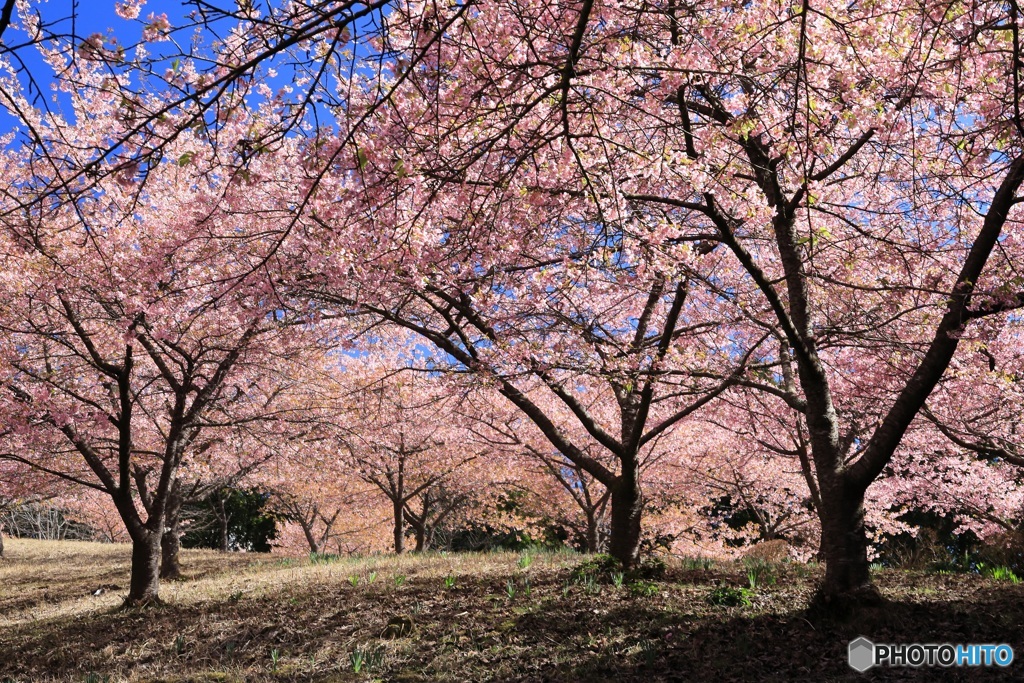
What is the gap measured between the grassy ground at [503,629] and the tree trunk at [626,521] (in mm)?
693

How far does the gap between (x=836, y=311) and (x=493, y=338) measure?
17.5 feet

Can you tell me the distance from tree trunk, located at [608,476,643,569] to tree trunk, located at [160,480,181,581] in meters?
9.12

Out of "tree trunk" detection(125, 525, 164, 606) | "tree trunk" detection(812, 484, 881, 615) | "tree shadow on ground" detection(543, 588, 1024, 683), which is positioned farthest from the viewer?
"tree trunk" detection(125, 525, 164, 606)

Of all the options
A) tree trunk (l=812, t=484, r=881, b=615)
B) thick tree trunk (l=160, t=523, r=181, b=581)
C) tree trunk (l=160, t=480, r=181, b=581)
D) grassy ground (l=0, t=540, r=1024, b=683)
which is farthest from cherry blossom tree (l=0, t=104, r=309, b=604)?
tree trunk (l=812, t=484, r=881, b=615)

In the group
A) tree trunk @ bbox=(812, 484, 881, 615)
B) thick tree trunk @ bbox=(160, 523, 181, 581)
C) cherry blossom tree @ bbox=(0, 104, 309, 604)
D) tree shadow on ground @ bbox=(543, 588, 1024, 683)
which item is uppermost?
cherry blossom tree @ bbox=(0, 104, 309, 604)

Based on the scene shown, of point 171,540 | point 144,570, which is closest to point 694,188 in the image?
point 144,570

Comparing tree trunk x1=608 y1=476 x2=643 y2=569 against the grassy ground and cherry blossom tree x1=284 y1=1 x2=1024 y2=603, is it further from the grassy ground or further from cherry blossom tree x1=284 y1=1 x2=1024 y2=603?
the grassy ground

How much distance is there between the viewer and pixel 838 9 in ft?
17.3

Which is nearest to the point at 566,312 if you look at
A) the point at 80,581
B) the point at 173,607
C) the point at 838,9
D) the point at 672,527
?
the point at 838,9

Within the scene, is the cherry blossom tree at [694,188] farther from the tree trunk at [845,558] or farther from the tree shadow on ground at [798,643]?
the tree shadow on ground at [798,643]

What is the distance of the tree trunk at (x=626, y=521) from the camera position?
28.9 feet

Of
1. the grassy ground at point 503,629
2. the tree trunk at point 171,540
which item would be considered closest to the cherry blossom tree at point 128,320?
the grassy ground at point 503,629

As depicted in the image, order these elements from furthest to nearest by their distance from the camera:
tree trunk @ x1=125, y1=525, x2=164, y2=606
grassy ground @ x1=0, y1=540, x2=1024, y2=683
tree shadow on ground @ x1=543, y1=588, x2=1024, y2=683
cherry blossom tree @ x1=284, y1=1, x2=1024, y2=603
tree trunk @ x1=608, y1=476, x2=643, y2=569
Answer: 1. tree trunk @ x1=125, y1=525, x2=164, y2=606
2. tree trunk @ x1=608, y1=476, x2=643, y2=569
3. grassy ground @ x1=0, y1=540, x2=1024, y2=683
4. tree shadow on ground @ x1=543, y1=588, x2=1024, y2=683
5. cherry blossom tree @ x1=284, y1=1, x2=1024, y2=603

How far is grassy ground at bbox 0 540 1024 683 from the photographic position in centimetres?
556
